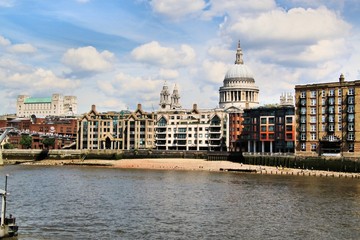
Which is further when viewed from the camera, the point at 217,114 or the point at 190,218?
the point at 217,114

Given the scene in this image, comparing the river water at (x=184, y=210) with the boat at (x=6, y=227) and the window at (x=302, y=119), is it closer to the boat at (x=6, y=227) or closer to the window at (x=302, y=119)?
the boat at (x=6, y=227)

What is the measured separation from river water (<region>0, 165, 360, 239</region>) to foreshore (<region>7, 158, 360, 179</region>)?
27763 mm

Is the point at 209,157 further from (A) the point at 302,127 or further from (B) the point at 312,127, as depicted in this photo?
(B) the point at 312,127

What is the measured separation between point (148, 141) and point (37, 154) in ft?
134

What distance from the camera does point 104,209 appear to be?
2539 inches

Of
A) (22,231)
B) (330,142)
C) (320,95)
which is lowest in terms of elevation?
(22,231)

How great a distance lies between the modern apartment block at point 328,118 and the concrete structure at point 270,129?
29.0ft

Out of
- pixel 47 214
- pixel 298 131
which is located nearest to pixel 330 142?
pixel 298 131

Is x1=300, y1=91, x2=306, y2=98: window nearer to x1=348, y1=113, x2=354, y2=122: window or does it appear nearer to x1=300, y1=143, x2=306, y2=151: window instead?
x1=300, y1=143, x2=306, y2=151: window

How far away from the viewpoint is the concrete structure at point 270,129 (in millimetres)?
162125

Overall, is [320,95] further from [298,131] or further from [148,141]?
[148,141]

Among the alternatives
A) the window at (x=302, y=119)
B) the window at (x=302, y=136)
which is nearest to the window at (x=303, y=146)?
the window at (x=302, y=136)

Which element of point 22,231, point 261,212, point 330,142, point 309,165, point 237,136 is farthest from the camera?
point 237,136

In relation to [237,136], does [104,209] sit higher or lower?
lower
